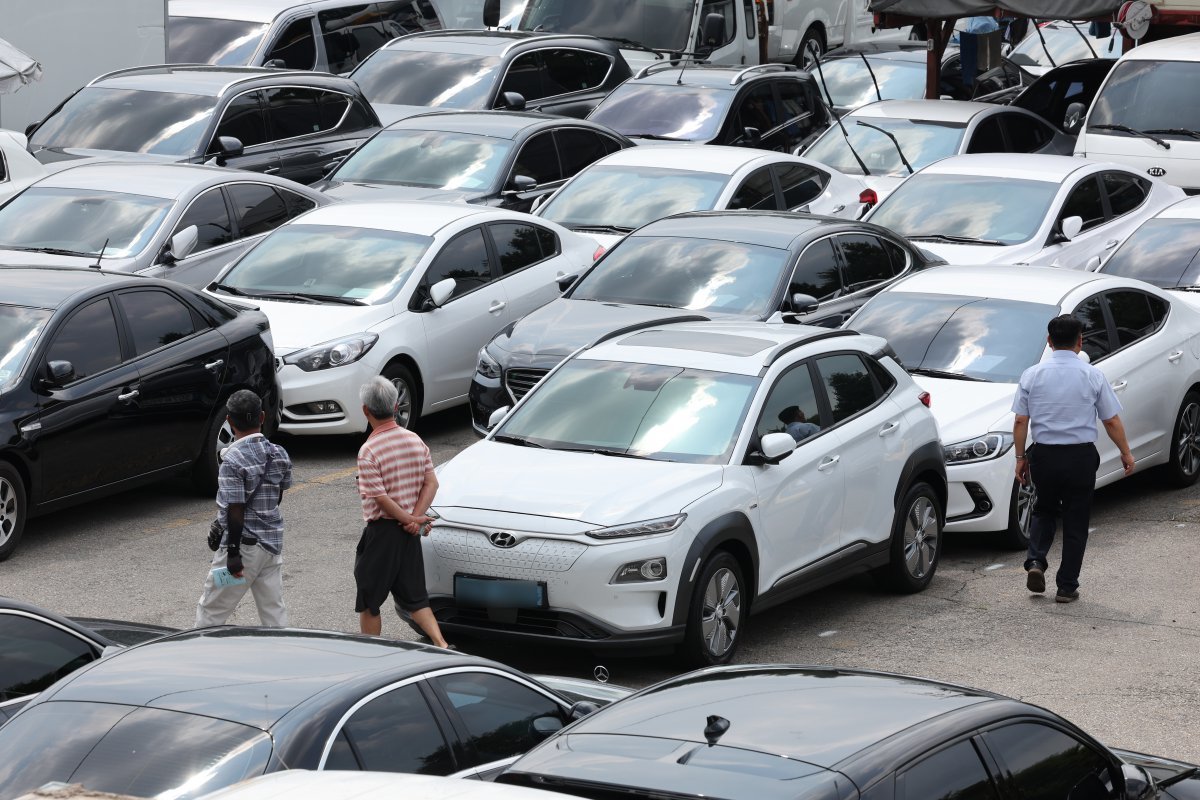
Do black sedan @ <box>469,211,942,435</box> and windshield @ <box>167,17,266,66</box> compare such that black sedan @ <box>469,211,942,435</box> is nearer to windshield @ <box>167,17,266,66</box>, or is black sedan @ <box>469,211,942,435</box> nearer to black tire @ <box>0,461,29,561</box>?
black tire @ <box>0,461,29,561</box>

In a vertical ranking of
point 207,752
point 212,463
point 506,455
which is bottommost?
point 212,463

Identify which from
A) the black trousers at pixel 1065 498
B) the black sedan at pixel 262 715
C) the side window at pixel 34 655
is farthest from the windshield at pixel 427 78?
the black sedan at pixel 262 715

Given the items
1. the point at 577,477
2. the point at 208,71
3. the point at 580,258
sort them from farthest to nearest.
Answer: the point at 208,71, the point at 580,258, the point at 577,477

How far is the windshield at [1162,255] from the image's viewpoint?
48.5 ft

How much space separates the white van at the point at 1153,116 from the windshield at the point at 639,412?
418 inches

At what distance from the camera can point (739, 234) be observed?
1395 cm

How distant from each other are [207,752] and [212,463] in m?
7.45

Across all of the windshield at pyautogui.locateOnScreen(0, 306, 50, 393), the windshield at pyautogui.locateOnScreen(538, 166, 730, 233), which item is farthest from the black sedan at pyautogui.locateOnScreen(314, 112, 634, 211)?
the windshield at pyautogui.locateOnScreen(0, 306, 50, 393)

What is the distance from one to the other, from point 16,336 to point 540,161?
24.1 ft

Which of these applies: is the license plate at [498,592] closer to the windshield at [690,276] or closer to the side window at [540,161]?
the windshield at [690,276]

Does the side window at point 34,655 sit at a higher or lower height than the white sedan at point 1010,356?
higher

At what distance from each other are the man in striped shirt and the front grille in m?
3.62

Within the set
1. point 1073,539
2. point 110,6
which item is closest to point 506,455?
point 1073,539

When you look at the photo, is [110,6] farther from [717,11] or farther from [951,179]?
[951,179]
